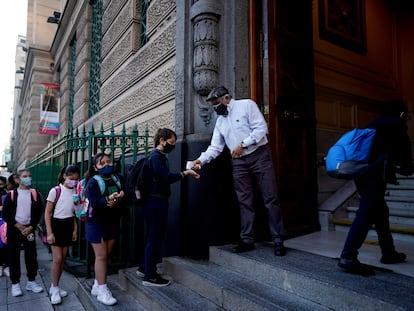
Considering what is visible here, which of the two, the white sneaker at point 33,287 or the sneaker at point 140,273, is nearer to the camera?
the sneaker at point 140,273

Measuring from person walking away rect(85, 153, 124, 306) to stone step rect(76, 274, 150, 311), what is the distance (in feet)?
0.21

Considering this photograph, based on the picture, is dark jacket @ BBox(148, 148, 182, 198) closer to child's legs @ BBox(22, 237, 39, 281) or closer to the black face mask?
the black face mask

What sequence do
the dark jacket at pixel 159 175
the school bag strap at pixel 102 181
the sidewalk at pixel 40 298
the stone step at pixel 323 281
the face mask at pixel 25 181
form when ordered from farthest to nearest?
the face mask at pixel 25 181, the sidewalk at pixel 40 298, the school bag strap at pixel 102 181, the dark jacket at pixel 159 175, the stone step at pixel 323 281

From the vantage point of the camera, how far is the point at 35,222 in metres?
4.40

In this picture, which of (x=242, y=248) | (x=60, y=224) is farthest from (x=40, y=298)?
(x=242, y=248)

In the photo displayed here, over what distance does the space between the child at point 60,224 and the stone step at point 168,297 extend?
0.96m

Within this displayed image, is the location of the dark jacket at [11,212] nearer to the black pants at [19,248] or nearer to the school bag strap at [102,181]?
the black pants at [19,248]

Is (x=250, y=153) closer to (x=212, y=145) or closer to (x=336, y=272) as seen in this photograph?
(x=212, y=145)

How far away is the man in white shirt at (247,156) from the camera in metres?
3.33

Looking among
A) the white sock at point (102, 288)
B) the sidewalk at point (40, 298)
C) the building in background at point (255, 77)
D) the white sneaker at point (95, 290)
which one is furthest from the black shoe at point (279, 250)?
the sidewalk at point (40, 298)

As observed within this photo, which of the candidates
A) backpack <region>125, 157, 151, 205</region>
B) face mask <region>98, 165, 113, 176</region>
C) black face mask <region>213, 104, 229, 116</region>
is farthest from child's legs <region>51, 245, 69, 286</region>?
black face mask <region>213, 104, 229, 116</region>

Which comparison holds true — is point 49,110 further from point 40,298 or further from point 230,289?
point 230,289

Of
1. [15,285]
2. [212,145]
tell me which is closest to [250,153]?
[212,145]

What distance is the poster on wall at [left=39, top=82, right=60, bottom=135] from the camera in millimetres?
13352
